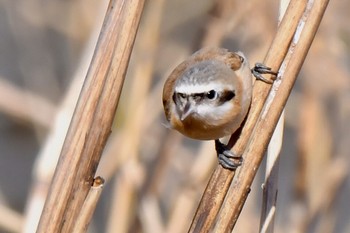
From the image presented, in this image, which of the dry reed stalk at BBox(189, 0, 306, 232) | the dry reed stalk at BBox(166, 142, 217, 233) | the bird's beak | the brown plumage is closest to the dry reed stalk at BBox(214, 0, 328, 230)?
the dry reed stalk at BBox(189, 0, 306, 232)

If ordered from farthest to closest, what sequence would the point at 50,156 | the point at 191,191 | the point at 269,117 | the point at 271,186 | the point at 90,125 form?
the point at 191,191, the point at 50,156, the point at 271,186, the point at 269,117, the point at 90,125

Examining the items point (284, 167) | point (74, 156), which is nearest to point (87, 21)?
point (284, 167)

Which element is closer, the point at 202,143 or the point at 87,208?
the point at 87,208

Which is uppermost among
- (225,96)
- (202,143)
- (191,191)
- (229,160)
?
(225,96)

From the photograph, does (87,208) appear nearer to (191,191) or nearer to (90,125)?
(90,125)

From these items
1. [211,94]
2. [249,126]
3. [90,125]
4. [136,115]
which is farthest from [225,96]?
[136,115]

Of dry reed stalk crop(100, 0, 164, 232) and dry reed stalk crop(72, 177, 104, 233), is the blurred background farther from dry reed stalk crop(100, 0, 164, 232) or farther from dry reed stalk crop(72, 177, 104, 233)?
dry reed stalk crop(72, 177, 104, 233)

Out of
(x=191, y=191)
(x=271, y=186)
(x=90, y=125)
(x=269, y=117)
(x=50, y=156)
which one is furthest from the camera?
(x=191, y=191)
